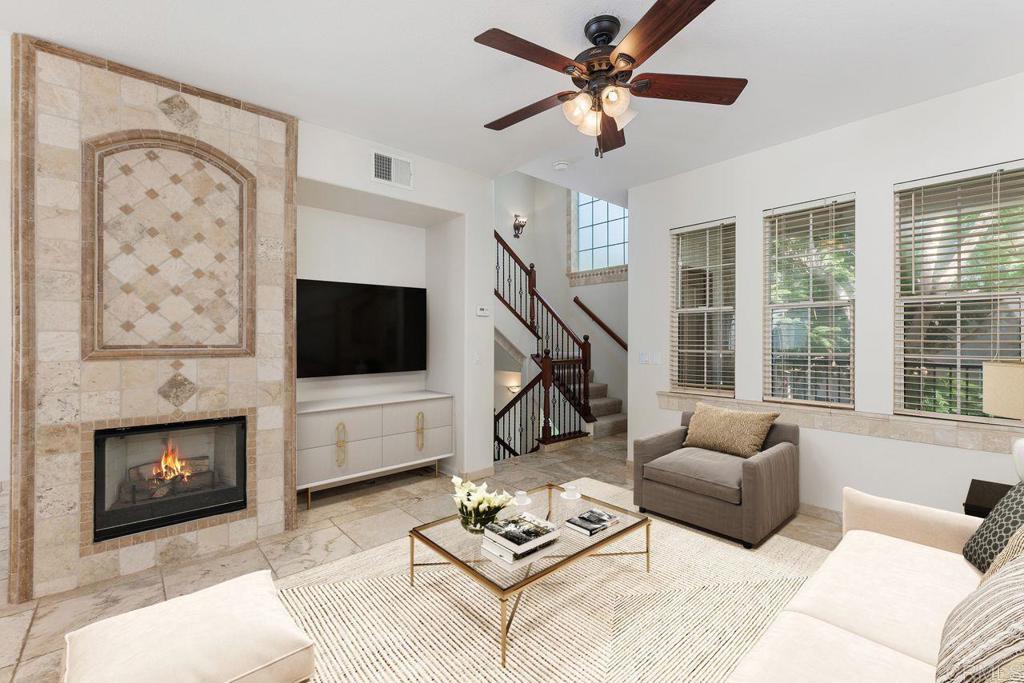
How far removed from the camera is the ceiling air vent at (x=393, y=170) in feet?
12.5

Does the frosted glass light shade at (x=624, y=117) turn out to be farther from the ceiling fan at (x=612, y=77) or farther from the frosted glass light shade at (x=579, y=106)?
the frosted glass light shade at (x=579, y=106)

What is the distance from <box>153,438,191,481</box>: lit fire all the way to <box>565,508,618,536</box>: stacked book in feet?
8.13

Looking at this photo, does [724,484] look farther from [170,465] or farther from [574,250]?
[574,250]

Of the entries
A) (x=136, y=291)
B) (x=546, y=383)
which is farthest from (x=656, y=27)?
(x=546, y=383)

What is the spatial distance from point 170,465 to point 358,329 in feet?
5.66

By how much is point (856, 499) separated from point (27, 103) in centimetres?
465

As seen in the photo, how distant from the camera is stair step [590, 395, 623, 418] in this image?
21.7ft

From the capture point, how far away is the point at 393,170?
390 centimetres

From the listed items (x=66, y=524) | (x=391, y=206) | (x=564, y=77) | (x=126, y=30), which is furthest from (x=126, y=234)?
(x=564, y=77)

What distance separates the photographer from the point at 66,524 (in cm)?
255

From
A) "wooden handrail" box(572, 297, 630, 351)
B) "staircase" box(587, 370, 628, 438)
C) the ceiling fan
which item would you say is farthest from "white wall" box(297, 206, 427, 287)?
"wooden handrail" box(572, 297, 630, 351)

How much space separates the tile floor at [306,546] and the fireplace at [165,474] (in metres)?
0.32

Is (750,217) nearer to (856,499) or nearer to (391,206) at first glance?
(856,499)

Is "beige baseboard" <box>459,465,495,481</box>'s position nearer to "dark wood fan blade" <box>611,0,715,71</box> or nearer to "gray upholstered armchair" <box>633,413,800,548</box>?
"gray upholstered armchair" <box>633,413,800,548</box>
